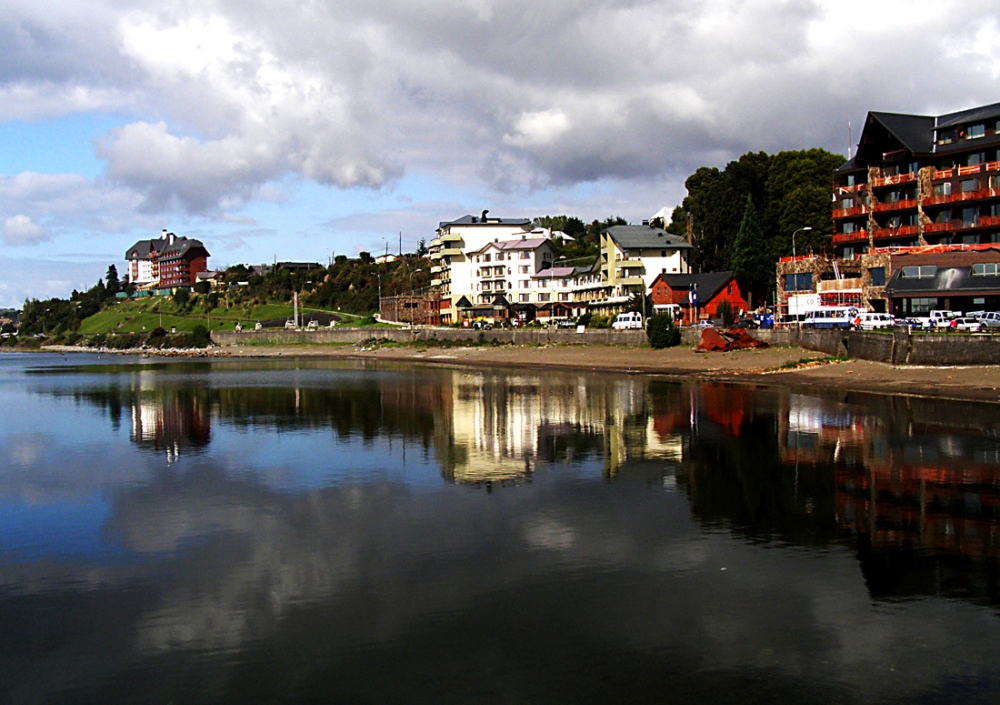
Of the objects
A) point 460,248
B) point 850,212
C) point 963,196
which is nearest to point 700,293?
point 850,212

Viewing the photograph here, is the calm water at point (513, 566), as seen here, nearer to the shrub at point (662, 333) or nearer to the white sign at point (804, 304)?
the white sign at point (804, 304)

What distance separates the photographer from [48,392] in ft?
209

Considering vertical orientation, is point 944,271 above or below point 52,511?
above

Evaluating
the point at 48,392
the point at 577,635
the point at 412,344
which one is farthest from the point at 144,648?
the point at 412,344

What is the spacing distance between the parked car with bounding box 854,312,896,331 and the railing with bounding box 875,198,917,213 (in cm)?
2056

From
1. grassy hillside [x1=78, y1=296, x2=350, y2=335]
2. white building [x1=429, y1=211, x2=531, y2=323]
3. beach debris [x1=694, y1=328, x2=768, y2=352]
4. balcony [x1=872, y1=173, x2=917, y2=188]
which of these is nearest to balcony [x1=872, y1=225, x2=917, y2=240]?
balcony [x1=872, y1=173, x2=917, y2=188]

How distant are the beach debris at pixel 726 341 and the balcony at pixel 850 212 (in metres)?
19.8

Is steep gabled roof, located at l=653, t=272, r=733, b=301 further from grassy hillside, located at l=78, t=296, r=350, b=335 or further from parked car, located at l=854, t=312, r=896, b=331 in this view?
grassy hillside, located at l=78, t=296, r=350, b=335

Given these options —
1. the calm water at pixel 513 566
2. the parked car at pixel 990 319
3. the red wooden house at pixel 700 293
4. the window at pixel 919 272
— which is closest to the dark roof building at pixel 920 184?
the window at pixel 919 272

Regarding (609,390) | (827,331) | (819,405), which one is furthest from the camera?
(827,331)

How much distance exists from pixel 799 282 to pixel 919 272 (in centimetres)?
1378

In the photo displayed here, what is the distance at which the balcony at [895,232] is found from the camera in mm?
74750

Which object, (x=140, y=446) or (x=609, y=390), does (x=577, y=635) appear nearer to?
(x=140, y=446)

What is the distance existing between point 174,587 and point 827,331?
167 ft
